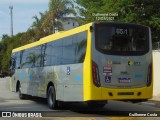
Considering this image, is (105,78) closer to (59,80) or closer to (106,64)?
(106,64)

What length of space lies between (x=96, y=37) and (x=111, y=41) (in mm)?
572

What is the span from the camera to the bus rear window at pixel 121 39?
15.6 meters

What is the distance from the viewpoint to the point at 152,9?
27.5 metres

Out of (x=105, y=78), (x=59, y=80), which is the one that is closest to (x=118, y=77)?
(x=105, y=78)

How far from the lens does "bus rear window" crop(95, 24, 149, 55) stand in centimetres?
1559

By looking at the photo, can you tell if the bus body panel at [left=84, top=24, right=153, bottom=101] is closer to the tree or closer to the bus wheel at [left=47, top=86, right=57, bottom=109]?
the bus wheel at [left=47, top=86, right=57, bottom=109]

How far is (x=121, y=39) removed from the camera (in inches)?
622

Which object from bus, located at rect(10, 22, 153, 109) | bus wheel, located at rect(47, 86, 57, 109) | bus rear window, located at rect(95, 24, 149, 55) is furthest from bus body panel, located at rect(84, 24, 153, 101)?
bus wheel, located at rect(47, 86, 57, 109)

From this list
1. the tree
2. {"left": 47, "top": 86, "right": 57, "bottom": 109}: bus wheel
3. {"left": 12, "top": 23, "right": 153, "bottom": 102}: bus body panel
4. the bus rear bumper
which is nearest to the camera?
the bus rear bumper

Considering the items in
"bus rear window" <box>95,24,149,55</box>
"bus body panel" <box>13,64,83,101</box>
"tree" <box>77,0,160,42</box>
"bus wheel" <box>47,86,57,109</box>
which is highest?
"tree" <box>77,0,160,42</box>

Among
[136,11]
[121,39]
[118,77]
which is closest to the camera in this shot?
[118,77]

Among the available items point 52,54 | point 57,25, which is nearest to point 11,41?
point 57,25

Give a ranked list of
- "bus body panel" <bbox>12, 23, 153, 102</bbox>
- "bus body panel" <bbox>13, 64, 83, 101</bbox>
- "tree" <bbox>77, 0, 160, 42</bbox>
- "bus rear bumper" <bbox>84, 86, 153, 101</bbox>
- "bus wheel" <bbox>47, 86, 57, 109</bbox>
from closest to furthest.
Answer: "bus rear bumper" <bbox>84, 86, 153, 101</bbox> < "bus body panel" <bbox>12, 23, 153, 102</bbox> < "bus body panel" <bbox>13, 64, 83, 101</bbox> < "bus wheel" <bbox>47, 86, 57, 109</bbox> < "tree" <bbox>77, 0, 160, 42</bbox>

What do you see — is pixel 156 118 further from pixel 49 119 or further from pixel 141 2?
pixel 141 2
